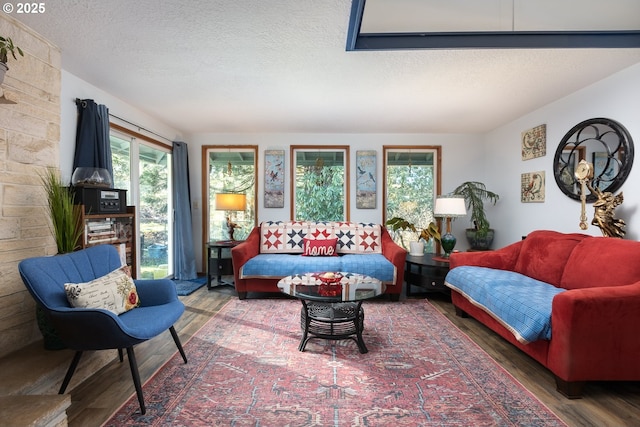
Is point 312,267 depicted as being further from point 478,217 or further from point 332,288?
point 478,217

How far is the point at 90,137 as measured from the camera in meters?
2.91

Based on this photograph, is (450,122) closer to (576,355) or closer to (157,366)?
(576,355)

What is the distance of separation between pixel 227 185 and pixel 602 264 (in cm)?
466

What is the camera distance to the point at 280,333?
2783 mm

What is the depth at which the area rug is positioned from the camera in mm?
4062

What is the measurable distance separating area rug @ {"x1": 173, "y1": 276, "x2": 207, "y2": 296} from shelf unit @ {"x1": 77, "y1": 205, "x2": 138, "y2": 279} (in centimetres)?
112

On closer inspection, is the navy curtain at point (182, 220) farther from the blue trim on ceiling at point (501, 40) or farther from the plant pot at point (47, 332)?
the blue trim on ceiling at point (501, 40)

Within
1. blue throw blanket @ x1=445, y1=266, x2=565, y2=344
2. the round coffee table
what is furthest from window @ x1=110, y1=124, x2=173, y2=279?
blue throw blanket @ x1=445, y1=266, x2=565, y2=344

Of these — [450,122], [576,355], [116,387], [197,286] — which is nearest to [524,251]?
[576,355]

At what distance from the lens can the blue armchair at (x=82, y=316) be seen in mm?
1655

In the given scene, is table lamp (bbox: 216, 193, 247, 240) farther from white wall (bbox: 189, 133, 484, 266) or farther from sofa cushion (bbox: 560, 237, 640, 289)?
sofa cushion (bbox: 560, 237, 640, 289)

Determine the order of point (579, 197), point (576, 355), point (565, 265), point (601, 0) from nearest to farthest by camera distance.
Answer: point (576, 355)
point (601, 0)
point (565, 265)
point (579, 197)

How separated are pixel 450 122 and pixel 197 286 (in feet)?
13.8

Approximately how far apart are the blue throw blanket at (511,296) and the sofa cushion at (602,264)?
178mm
